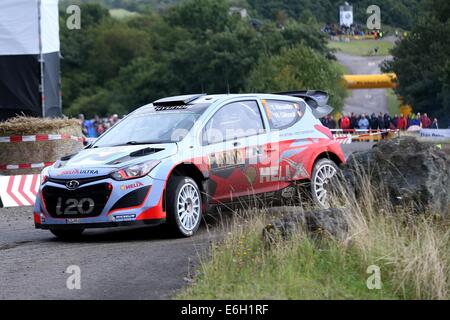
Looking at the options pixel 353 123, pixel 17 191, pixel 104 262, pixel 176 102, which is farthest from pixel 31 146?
pixel 353 123

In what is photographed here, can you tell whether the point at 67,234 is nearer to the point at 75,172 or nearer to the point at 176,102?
the point at 75,172

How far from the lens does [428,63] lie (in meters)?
55.3

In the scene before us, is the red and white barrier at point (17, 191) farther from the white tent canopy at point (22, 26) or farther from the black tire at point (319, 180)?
the white tent canopy at point (22, 26)

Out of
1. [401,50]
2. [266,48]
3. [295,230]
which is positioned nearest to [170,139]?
[295,230]

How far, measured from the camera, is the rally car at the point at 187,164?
10.7m

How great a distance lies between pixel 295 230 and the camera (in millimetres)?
8648

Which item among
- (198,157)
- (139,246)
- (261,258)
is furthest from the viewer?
(198,157)

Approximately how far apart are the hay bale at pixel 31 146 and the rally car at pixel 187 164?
9411 mm

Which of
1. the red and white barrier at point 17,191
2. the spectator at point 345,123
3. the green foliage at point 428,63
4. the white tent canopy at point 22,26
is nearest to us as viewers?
the red and white barrier at point 17,191

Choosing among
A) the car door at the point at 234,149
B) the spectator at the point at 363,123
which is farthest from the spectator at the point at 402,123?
the car door at the point at 234,149

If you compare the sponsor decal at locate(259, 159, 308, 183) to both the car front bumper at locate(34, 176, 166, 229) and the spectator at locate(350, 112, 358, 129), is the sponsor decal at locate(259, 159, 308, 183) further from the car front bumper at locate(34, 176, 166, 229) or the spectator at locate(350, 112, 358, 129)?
the spectator at locate(350, 112, 358, 129)

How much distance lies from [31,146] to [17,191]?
13.9ft

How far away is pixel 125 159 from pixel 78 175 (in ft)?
1.89
